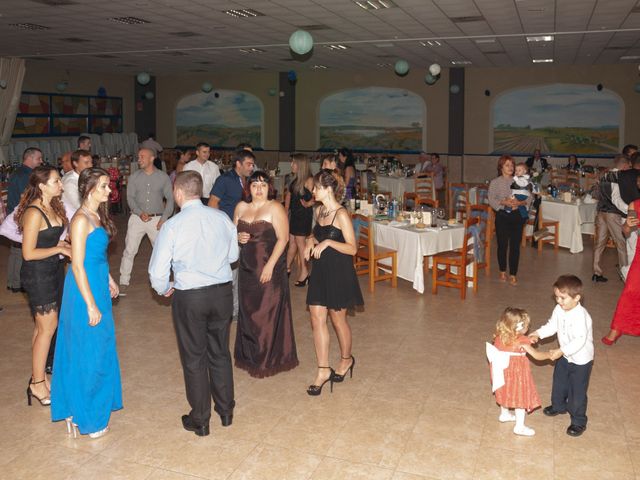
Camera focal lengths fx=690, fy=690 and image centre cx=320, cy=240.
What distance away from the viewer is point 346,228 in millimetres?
4582

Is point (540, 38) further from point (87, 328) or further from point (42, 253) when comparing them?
point (87, 328)

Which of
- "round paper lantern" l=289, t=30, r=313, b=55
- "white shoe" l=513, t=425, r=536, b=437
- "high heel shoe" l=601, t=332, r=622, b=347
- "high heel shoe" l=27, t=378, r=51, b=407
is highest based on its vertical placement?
"round paper lantern" l=289, t=30, r=313, b=55

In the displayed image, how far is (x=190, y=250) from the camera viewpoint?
12.4 feet

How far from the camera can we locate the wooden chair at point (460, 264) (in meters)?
7.42

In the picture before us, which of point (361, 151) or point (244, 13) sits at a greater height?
point (244, 13)

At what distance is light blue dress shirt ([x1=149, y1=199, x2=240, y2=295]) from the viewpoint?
3.77m

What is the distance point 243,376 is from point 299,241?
276 cm

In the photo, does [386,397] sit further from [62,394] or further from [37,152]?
[37,152]

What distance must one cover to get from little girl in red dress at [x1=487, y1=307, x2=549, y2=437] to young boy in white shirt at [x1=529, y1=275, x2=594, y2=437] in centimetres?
10

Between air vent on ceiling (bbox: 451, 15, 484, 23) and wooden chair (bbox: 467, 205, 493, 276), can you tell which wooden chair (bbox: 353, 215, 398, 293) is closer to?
wooden chair (bbox: 467, 205, 493, 276)

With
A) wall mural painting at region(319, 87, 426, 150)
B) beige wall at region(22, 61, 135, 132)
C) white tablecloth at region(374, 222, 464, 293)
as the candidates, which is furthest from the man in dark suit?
beige wall at region(22, 61, 135, 132)

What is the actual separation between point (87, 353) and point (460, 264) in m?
4.54

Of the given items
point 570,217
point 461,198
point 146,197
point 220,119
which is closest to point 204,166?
point 146,197

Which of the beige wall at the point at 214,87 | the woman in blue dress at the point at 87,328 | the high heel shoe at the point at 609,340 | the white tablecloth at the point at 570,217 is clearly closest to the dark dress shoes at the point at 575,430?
the high heel shoe at the point at 609,340
